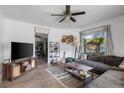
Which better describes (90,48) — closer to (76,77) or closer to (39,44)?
(76,77)

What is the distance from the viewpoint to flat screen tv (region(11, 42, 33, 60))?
3.24 metres

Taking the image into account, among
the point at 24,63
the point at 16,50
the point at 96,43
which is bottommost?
the point at 24,63

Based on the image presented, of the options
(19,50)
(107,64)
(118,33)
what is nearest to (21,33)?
(19,50)

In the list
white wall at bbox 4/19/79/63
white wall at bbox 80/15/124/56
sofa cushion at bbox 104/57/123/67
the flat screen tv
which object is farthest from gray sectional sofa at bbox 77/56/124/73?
white wall at bbox 4/19/79/63

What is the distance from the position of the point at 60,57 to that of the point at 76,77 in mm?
3058

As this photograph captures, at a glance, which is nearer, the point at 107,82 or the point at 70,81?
the point at 107,82

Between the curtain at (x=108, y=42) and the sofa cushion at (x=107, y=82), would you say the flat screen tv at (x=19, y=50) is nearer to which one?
the sofa cushion at (x=107, y=82)

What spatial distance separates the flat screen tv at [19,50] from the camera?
128 inches

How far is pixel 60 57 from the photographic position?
609cm

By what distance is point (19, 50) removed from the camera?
3.48 m

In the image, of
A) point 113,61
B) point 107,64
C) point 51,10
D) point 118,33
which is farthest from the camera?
point 118,33

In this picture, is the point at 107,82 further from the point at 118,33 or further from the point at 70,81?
the point at 118,33
